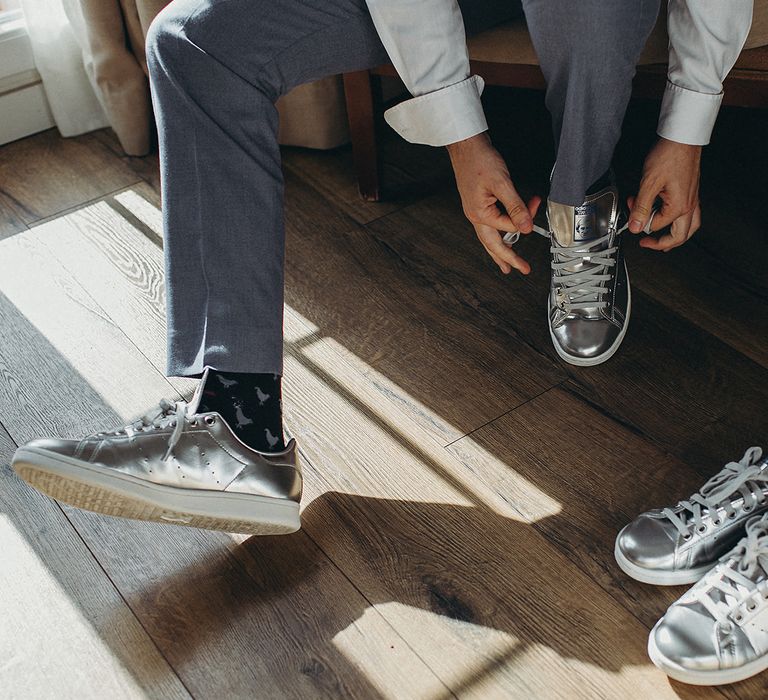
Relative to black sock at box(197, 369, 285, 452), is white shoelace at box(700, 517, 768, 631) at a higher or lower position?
lower

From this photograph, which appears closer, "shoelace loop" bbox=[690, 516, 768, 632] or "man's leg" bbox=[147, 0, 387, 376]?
"shoelace loop" bbox=[690, 516, 768, 632]

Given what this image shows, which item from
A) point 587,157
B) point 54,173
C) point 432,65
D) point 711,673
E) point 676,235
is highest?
point 432,65

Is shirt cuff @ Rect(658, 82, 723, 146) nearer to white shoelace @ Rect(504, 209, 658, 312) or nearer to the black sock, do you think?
white shoelace @ Rect(504, 209, 658, 312)

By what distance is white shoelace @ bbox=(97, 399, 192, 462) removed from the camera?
855 millimetres

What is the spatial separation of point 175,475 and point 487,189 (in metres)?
0.47

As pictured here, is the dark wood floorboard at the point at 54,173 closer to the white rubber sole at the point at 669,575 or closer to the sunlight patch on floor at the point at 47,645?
the sunlight patch on floor at the point at 47,645

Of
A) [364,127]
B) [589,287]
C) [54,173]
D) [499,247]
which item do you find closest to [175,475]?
[499,247]

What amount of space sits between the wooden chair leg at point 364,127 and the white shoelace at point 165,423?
0.70 m

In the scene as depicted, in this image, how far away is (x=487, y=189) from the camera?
994mm

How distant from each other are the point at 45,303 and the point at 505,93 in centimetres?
100

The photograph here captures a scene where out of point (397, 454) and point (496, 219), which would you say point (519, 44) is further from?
point (397, 454)

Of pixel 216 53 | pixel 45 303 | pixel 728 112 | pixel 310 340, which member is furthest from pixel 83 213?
pixel 728 112

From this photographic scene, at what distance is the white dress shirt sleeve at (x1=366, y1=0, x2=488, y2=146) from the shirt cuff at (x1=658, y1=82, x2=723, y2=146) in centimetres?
21

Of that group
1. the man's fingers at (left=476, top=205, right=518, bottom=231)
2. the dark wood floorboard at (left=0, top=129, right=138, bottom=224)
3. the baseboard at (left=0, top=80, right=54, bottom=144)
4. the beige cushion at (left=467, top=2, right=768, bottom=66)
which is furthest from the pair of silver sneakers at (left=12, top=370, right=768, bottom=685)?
the baseboard at (left=0, top=80, right=54, bottom=144)
